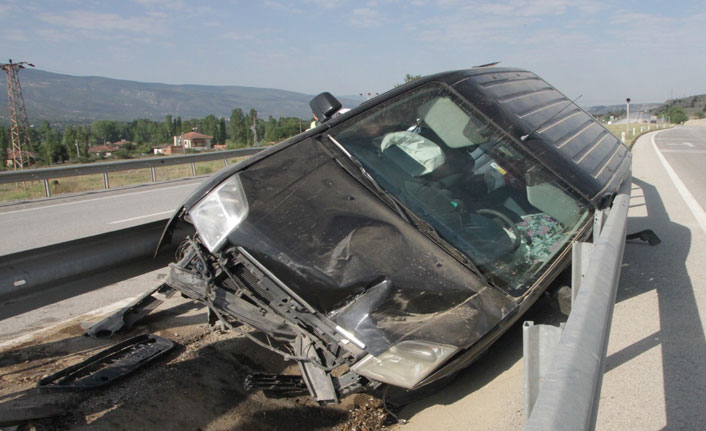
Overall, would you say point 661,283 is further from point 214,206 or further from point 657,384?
point 214,206

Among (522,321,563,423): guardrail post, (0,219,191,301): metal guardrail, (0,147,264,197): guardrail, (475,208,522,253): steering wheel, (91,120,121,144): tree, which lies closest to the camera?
(522,321,563,423): guardrail post

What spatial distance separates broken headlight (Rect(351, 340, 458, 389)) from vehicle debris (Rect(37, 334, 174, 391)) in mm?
1712

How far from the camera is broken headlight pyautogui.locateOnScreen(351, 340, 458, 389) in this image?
258cm

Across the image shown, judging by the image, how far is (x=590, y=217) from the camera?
11.7 ft

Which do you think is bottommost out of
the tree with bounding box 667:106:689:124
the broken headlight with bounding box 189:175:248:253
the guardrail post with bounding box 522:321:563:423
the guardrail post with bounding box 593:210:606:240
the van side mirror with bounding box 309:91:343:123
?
the tree with bounding box 667:106:689:124

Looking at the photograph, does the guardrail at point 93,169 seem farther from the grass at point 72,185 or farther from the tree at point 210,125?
the tree at point 210,125

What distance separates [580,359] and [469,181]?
194 centimetres

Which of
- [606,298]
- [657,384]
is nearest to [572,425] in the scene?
[606,298]

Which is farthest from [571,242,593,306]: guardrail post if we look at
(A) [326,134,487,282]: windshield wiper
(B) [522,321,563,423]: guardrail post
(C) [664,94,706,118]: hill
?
(C) [664,94,706,118]: hill

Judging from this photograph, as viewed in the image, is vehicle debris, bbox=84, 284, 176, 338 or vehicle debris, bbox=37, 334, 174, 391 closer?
vehicle debris, bbox=37, 334, 174, 391

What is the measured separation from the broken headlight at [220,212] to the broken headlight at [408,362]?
100 cm

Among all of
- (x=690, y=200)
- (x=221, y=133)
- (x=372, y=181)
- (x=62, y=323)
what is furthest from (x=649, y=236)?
(x=221, y=133)

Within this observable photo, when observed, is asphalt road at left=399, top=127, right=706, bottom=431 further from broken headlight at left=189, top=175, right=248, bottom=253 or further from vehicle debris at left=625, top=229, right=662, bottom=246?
broken headlight at left=189, top=175, right=248, bottom=253

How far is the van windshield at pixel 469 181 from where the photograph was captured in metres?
3.14
